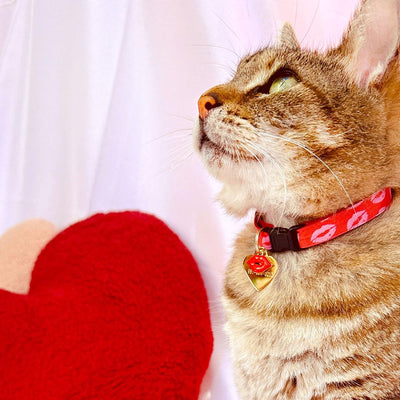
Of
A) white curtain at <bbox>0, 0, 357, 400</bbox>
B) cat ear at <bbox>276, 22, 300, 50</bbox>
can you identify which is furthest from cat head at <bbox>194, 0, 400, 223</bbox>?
white curtain at <bbox>0, 0, 357, 400</bbox>

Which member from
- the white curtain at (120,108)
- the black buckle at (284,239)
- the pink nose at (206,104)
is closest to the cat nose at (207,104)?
the pink nose at (206,104)

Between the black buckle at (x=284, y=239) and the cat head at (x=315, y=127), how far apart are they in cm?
2

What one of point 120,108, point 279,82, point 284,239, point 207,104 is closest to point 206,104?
point 207,104

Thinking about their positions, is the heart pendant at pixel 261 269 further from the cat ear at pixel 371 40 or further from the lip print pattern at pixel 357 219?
the cat ear at pixel 371 40

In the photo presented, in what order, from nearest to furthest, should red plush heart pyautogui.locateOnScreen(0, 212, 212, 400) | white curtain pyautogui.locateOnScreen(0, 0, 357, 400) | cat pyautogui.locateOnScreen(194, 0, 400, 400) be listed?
cat pyautogui.locateOnScreen(194, 0, 400, 400), red plush heart pyautogui.locateOnScreen(0, 212, 212, 400), white curtain pyautogui.locateOnScreen(0, 0, 357, 400)

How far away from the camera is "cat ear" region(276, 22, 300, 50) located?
801 mm

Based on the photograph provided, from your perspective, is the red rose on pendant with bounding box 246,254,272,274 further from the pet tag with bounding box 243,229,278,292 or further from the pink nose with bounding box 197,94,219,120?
the pink nose with bounding box 197,94,219,120

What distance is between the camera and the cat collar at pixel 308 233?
65cm

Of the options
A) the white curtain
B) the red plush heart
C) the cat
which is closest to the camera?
the cat

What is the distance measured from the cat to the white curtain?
0.98 ft

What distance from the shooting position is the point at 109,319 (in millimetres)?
870

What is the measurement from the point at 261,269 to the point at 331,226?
0.11m

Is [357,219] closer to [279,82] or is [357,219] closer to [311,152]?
[311,152]

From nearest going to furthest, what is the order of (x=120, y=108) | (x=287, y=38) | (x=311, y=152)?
(x=311, y=152) < (x=287, y=38) < (x=120, y=108)
